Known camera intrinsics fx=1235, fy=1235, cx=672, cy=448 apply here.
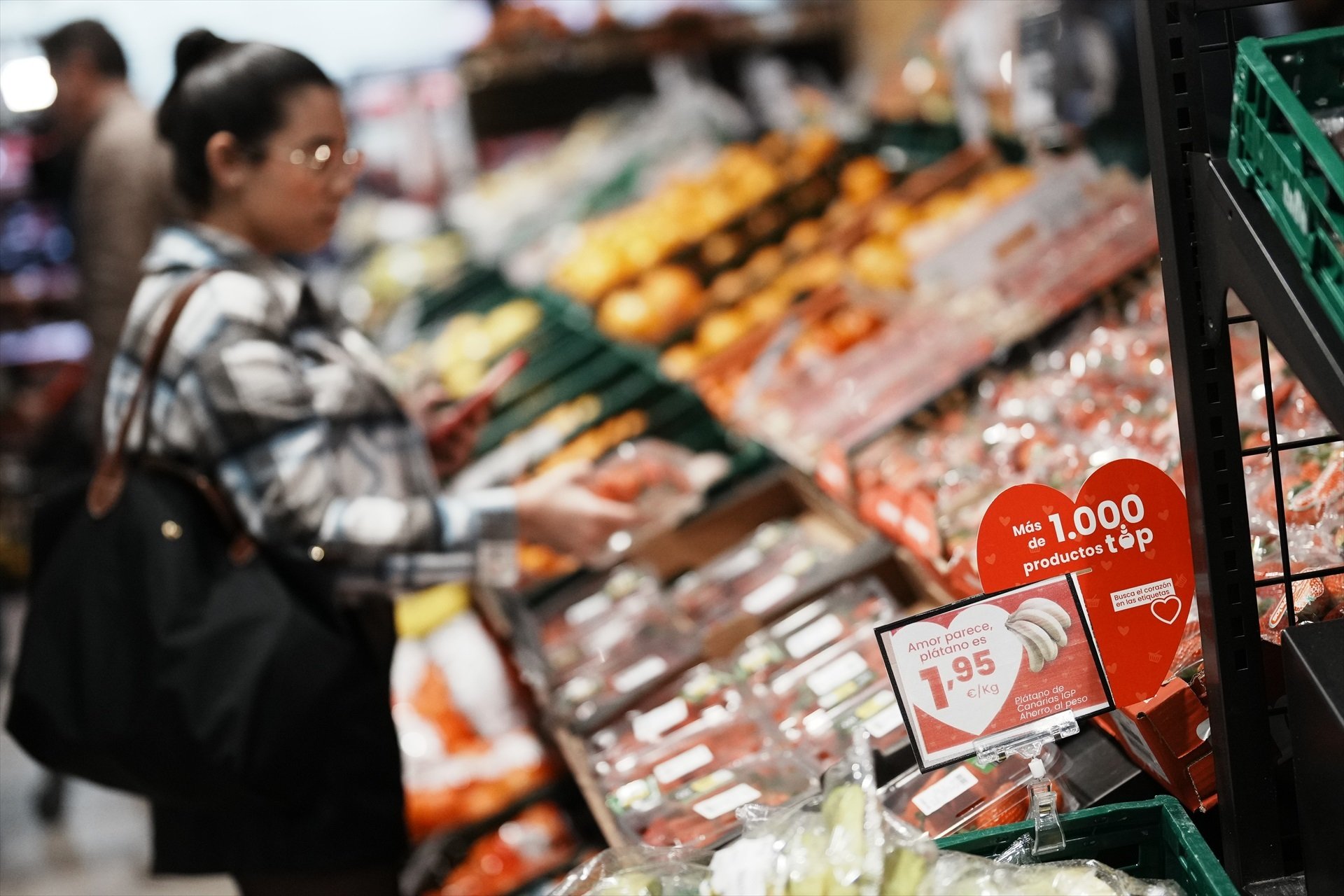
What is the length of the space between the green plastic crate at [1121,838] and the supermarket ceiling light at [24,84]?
321 inches

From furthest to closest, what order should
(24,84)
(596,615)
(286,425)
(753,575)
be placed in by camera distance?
(24,84), (596,615), (753,575), (286,425)

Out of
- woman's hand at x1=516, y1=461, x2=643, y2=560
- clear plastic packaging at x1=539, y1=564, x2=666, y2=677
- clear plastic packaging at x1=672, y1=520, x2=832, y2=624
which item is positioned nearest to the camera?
woman's hand at x1=516, y1=461, x2=643, y2=560

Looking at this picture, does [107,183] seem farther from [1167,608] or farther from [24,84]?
[24,84]

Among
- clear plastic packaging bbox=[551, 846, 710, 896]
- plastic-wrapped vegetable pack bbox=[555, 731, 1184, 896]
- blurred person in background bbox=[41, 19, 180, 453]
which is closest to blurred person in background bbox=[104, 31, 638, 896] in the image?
clear plastic packaging bbox=[551, 846, 710, 896]

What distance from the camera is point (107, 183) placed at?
3740 millimetres

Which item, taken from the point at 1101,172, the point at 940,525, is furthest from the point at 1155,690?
the point at 1101,172

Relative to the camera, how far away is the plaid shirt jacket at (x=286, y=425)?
74.1 inches

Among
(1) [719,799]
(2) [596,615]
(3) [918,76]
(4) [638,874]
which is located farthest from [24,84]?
(4) [638,874]

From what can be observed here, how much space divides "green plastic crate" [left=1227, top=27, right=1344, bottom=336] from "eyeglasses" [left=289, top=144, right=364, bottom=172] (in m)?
1.37

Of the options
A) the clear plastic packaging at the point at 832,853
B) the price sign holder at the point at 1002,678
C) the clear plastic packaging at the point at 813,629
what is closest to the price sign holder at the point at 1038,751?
the price sign holder at the point at 1002,678

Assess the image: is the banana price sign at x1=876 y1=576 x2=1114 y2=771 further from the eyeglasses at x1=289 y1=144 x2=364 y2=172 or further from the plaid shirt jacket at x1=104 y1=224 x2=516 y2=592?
the eyeglasses at x1=289 y1=144 x2=364 y2=172

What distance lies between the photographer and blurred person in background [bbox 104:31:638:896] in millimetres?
1893

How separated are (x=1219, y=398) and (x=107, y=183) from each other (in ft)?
11.5

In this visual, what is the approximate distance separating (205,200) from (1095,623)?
1542mm
